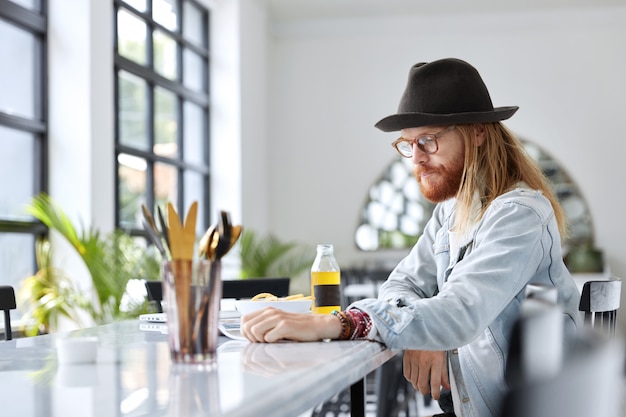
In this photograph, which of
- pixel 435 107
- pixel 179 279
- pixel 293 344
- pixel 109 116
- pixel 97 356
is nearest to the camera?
pixel 179 279

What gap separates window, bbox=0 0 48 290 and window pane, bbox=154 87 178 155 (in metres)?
1.64

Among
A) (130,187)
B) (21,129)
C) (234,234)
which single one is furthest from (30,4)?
(234,234)

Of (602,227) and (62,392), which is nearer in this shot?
(62,392)

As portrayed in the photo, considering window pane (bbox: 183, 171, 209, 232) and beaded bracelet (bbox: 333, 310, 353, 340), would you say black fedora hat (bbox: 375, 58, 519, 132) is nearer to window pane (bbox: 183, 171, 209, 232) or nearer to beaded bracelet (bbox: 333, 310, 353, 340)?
beaded bracelet (bbox: 333, 310, 353, 340)

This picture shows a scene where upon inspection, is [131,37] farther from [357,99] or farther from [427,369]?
[427,369]

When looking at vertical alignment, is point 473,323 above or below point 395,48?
below

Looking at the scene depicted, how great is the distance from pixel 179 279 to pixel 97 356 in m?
0.27

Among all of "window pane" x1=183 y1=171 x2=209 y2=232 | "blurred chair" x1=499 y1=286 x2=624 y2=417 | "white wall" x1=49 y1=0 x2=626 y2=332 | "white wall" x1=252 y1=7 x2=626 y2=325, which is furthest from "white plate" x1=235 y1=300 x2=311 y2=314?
"white wall" x1=252 y1=7 x2=626 y2=325

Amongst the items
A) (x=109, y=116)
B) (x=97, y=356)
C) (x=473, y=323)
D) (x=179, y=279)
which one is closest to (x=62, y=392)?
(x=179, y=279)

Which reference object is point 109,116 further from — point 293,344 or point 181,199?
Answer: point 293,344

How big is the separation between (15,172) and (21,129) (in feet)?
0.76

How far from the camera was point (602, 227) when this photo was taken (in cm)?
Result: 851

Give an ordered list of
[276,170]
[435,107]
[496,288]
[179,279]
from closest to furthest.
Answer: [179,279]
[496,288]
[435,107]
[276,170]

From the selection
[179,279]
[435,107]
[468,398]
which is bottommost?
[468,398]
